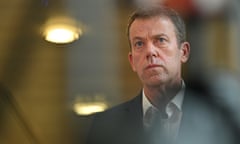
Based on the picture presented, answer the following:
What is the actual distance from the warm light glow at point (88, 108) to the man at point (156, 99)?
0.01 meters

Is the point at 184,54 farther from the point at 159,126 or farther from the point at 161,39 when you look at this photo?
the point at 159,126

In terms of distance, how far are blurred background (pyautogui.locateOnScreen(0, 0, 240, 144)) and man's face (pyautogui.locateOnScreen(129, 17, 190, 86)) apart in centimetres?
2

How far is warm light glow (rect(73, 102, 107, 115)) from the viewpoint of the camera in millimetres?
1442

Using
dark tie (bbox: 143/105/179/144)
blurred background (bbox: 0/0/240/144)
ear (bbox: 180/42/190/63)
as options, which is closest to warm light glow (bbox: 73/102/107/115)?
blurred background (bbox: 0/0/240/144)

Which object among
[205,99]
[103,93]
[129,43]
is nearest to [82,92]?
[103,93]

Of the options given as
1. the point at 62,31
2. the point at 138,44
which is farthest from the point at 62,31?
the point at 138,44

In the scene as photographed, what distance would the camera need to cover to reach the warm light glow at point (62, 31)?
1497 mm

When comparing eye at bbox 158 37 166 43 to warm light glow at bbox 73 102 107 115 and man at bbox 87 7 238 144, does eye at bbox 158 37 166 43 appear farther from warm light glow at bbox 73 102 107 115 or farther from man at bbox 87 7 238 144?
warm light glow at bbox 73 102 107 115

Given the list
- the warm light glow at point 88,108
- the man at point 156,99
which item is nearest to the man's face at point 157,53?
A: the man at point 156,99

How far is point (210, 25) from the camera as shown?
143 cm

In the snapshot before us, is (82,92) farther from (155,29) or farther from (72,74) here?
(155,29)

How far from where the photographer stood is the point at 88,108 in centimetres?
145

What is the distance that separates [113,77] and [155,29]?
158 mm

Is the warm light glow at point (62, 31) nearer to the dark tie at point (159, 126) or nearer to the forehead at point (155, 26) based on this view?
the forehead at point (155, 26)
